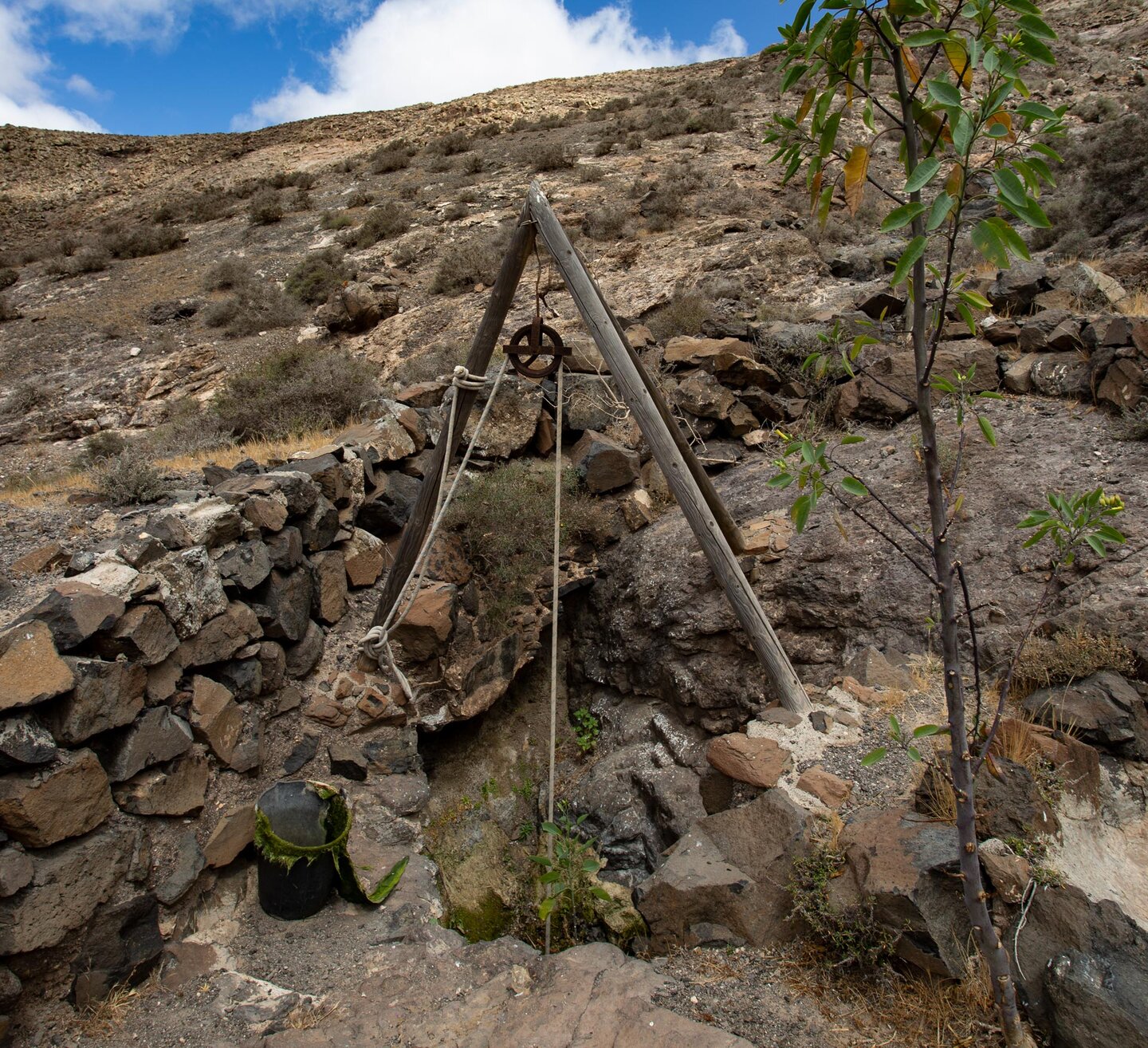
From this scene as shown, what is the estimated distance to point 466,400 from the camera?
4.13 m

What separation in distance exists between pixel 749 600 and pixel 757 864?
1375mm

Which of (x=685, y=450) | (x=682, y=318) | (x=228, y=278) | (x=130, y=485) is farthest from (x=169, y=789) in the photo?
(x=228, y=278)

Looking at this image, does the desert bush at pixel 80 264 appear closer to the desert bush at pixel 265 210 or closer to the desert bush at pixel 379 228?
the desert bush at pixel 265 210

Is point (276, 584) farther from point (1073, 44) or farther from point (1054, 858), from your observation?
point (1073, 44)

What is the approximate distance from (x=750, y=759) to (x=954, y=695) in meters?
1.82

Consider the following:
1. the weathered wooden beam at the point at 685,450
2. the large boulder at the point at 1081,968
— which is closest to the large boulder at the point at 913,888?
the large boulder at the point at 1081,968

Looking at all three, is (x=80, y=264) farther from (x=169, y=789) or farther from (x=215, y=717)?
(x=169, y=789)

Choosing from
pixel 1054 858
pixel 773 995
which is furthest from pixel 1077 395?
pixel 773 995

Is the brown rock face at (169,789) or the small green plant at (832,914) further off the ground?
the brown rock face at (169,789)

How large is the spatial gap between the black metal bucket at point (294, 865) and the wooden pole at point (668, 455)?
241 centimetres

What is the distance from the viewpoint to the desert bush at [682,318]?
27.6 feet

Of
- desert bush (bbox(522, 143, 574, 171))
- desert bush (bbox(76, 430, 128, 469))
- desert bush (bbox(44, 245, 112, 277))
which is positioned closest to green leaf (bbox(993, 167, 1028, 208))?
desert bush (bbox(76, 430, 128, 469))

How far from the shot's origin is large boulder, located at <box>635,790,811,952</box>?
9.81 ft

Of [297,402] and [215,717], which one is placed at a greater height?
[297,402]
